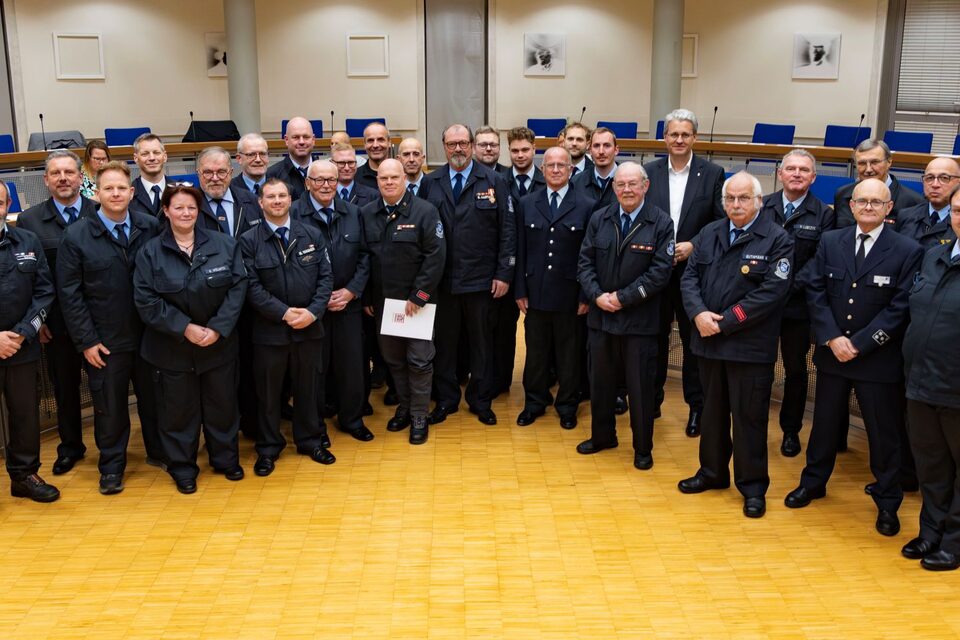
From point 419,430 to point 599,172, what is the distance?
79.6 inches

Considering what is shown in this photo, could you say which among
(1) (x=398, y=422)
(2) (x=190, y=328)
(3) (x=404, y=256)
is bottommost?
(1) (x=398, y=422)

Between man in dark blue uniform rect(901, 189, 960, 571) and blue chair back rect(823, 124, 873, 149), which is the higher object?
blue chair back rect(823, 124, 873, 149)

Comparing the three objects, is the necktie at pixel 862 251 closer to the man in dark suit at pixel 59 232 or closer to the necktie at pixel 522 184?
the necktie at pixel 522 184

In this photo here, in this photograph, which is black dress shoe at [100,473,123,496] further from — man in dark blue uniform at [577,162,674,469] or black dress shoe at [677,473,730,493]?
black dress shoe at [677,473,730,493]

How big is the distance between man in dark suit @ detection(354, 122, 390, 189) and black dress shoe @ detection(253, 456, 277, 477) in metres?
1.94

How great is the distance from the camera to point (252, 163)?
575 centimetres

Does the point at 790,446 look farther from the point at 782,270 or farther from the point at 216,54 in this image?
the point at 216,54

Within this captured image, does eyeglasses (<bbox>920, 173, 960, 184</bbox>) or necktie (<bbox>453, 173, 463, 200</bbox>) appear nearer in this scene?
eyeglasses (<bbox>920, 173, 960, 184</bbox>)

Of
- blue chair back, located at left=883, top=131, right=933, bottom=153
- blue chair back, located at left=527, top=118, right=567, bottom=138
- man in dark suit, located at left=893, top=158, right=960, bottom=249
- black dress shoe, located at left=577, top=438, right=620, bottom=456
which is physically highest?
blue chair back, located at left=527, top=118, right=567, bottom=138

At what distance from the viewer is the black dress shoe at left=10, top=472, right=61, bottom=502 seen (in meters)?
4.88

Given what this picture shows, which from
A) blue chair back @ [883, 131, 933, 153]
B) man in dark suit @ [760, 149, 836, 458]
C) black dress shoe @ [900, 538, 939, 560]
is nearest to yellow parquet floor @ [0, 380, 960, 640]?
black dress shoe @ [900, 538, 939, 560]

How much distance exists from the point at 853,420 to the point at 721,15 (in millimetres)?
10421

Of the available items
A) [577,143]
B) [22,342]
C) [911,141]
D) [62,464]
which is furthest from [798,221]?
[911,141]

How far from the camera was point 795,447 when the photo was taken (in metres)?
5.47
